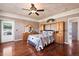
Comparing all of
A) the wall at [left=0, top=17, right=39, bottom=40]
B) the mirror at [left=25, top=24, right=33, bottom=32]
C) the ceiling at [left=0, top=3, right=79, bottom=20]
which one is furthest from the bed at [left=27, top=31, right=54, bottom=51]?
the ceiling at [left=0, top=3, right=79, bottom=20]

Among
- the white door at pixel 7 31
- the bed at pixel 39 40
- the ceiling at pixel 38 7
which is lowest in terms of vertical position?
the bed at pixel 39 40

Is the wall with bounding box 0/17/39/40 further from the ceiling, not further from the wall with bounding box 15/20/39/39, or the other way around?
the ceiling

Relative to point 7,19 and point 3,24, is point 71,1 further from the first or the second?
point 3,24

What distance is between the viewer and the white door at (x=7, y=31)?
8.07 ft

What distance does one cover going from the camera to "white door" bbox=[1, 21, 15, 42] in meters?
2.46

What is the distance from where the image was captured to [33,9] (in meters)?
2.74

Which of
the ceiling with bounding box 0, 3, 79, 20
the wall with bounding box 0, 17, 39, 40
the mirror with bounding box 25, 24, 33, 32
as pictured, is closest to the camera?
the ceiling with bounding box 0, 3, 79, 20

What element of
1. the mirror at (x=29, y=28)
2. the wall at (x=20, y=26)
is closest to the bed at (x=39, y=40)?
the mirror at (x=29, y=28)

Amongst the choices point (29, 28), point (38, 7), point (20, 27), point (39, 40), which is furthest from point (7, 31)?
point (39, 40)

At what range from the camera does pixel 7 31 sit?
2.54 m

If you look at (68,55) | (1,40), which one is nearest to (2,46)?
(1,40)

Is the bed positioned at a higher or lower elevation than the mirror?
lower

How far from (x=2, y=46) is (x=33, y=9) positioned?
4.82 ft

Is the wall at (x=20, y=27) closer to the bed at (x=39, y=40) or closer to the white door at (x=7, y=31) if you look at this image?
the white door at (x=7, y=31)
